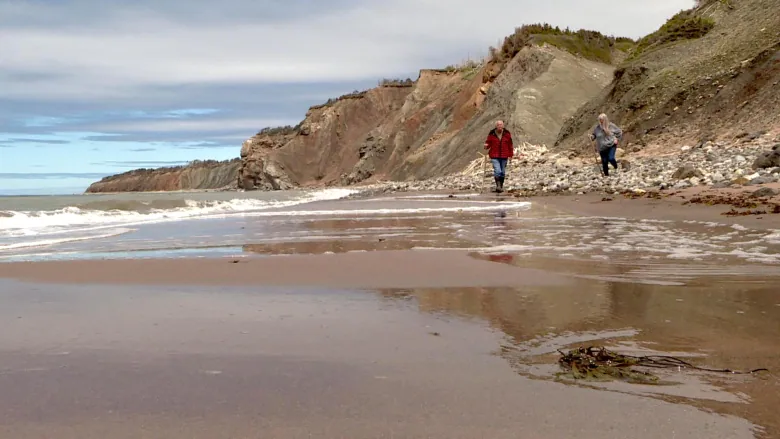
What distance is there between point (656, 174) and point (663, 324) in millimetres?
11967

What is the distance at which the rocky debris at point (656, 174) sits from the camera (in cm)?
1170

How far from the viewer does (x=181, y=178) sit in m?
115

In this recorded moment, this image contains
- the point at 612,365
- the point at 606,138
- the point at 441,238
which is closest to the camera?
the point at 612,365

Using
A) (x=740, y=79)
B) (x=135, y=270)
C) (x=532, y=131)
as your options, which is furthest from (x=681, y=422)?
(x=532, y=131)

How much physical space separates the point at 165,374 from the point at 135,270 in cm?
317

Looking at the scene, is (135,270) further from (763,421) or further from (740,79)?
(740,79)

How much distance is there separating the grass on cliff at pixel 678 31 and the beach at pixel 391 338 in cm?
2206

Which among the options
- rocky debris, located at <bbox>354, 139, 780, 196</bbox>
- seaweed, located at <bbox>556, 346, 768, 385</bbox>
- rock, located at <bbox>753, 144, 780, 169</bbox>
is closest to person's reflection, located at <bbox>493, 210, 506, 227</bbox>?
rocky debris, located at <bbox>354, 139, 780, 196</bbox>

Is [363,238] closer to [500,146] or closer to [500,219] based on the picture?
[500,219]

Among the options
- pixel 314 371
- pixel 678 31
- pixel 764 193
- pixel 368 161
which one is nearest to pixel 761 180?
pixel 764 193

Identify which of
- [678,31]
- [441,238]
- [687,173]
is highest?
[678,31]

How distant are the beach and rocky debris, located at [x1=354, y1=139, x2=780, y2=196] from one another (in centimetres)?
547

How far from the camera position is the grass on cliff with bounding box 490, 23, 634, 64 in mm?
38125

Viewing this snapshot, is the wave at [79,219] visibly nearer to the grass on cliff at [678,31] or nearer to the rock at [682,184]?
the rock at [682,184]
